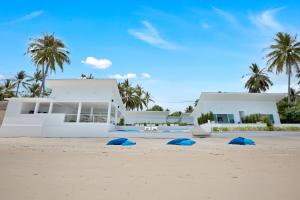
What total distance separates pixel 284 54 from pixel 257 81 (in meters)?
8.78

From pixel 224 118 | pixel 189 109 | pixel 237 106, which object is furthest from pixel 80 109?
pixel 189 109

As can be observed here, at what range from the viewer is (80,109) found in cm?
1850

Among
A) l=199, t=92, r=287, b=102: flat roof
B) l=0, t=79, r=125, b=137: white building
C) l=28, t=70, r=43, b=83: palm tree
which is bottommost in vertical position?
l=0, t=79, r=125, b=137: white building

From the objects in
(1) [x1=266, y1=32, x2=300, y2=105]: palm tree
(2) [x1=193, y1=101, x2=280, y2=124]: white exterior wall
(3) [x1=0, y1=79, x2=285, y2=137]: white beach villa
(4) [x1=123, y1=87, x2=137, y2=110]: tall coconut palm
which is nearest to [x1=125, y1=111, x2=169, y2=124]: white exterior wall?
(4) [x1=123, y1=87, x2=137, y2=110]: tall coconut palm

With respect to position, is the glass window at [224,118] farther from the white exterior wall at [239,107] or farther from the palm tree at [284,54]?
the palm tree at [284,54]

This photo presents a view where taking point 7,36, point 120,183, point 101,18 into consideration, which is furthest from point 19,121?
point 120,183

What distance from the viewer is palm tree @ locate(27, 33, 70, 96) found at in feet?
80.5

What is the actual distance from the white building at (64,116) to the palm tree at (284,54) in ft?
74.6

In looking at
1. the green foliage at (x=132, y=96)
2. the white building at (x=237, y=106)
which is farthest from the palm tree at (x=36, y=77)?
the white building at (x=237, y=106)

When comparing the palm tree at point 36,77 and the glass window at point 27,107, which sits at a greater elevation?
the palm tree at point 36,77

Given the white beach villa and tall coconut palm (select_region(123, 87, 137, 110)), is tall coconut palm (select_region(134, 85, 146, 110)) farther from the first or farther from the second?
the white beach villa

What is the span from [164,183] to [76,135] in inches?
647

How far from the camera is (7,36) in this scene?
40.3 ft

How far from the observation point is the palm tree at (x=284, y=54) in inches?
947
